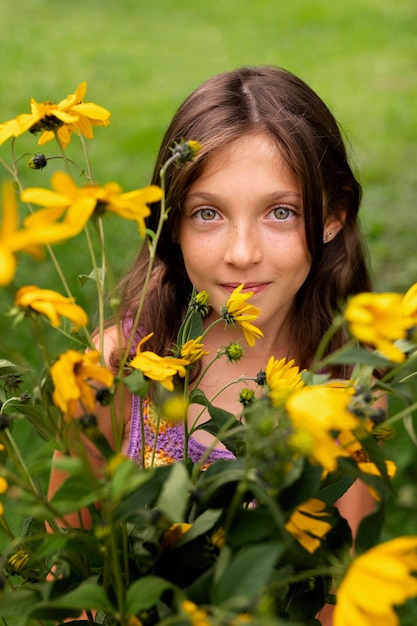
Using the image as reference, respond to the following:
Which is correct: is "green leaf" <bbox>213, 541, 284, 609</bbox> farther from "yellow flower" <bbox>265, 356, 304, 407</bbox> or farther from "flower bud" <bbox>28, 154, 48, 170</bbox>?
"flower bud" <bbox>28, 154, 48, 170</bbox>

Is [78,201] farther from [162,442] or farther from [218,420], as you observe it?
[162,442]

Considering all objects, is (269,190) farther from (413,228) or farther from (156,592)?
(413,228)

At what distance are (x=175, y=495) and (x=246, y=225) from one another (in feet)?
1.84

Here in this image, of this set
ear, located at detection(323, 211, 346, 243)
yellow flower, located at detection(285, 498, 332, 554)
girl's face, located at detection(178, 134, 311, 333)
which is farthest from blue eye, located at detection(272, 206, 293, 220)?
yellow flower, located at detection(285, 498, 332, 554)

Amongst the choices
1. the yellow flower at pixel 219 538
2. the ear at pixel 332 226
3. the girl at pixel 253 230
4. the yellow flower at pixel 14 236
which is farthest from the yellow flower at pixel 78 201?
the ear at pixel 332 226

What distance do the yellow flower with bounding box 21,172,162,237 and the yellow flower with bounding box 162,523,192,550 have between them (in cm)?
23

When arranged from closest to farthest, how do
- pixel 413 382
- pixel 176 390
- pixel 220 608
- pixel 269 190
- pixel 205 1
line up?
pixel 220 608 → pixel 176 390 → pixel 269 190 → pixel 413 382 → pixel 205 1

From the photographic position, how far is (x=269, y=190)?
1135 mm

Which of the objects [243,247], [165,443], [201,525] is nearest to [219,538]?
[201,525]

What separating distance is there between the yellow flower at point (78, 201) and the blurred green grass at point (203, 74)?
1.28m

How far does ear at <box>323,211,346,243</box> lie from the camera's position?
52.7 inches

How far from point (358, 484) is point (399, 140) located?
297 cm

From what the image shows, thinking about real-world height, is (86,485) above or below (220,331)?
above

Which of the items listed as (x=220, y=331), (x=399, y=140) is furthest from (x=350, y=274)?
(x=399, y=140)
